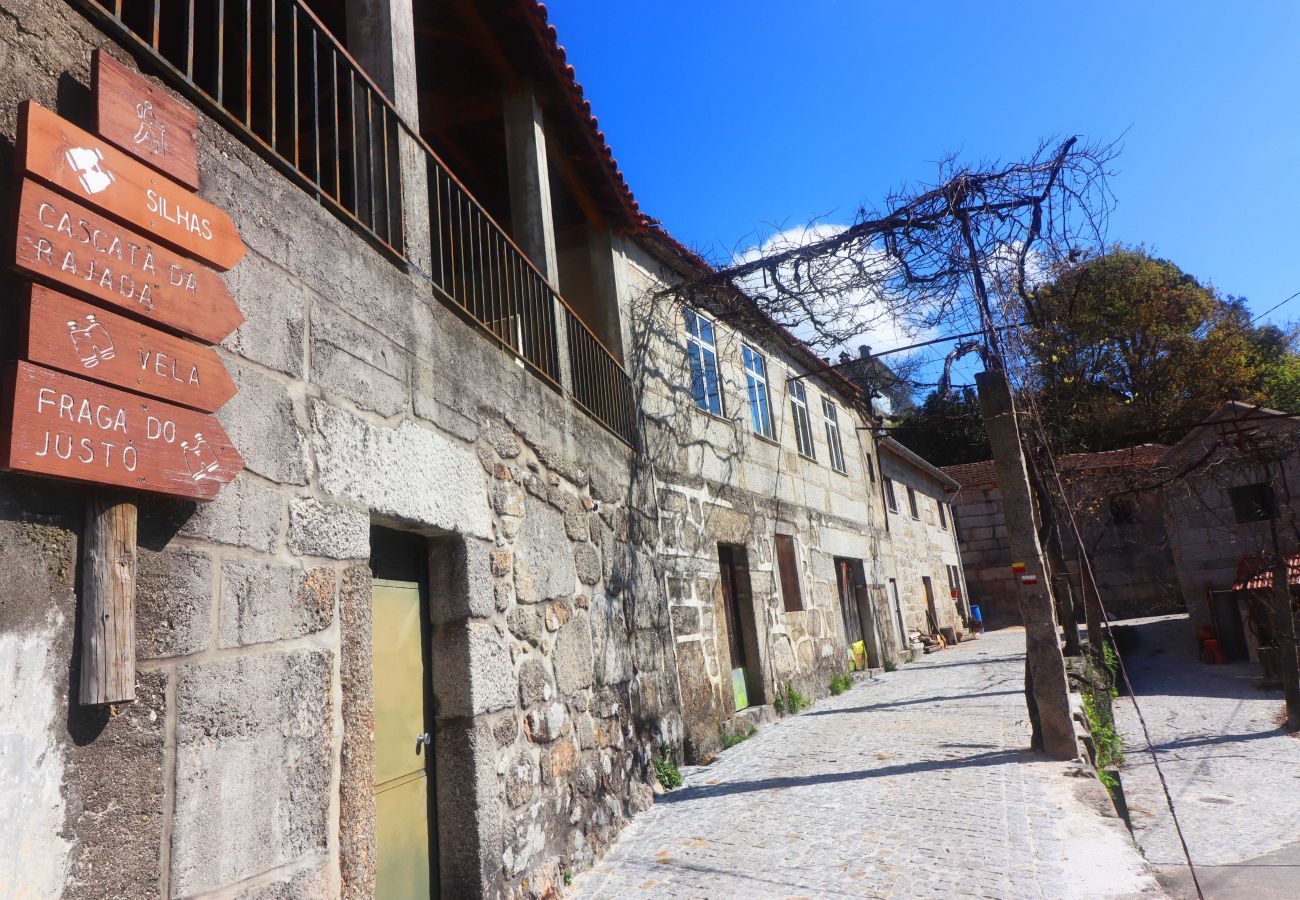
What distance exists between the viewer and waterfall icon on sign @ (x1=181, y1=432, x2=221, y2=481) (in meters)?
1.88

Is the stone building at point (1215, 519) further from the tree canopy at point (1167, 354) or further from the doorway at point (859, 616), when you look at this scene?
the tree canopy at point (1167, 354)

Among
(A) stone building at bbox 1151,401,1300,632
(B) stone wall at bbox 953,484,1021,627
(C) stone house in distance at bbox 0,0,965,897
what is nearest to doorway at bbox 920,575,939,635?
(A) stone building at bbox 1151,401,1300,632

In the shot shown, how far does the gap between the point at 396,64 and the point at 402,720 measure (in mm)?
2771

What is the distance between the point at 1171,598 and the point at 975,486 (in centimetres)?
576

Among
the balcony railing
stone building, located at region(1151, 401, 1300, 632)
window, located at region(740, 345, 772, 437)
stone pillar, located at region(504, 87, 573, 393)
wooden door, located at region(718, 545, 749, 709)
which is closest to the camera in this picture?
the balcony railing

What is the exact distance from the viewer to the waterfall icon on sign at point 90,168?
172cm

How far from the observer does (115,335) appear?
1.74 metres

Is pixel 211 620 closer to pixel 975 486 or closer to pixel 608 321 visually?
pixel 608 321

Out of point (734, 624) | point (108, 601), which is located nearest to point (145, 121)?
point (108, 601)

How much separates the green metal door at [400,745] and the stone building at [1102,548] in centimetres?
1173

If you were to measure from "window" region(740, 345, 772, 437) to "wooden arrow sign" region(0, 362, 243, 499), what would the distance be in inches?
302

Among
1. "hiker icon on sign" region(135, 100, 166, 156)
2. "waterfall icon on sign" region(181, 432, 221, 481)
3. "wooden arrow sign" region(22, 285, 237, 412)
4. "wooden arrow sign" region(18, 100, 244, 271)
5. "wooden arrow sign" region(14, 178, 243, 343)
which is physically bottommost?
"waterfall icon on sign" region(181, 432, 221, 481)

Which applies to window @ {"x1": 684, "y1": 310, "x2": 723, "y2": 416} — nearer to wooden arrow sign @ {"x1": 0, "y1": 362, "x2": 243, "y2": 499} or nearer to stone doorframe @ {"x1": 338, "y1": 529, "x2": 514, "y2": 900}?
stone doorframe @ {"x1": 338, "y1": 529, "x2": 514, "y2": 900}

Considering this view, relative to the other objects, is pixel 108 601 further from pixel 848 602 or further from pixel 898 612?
pixel 898 612
